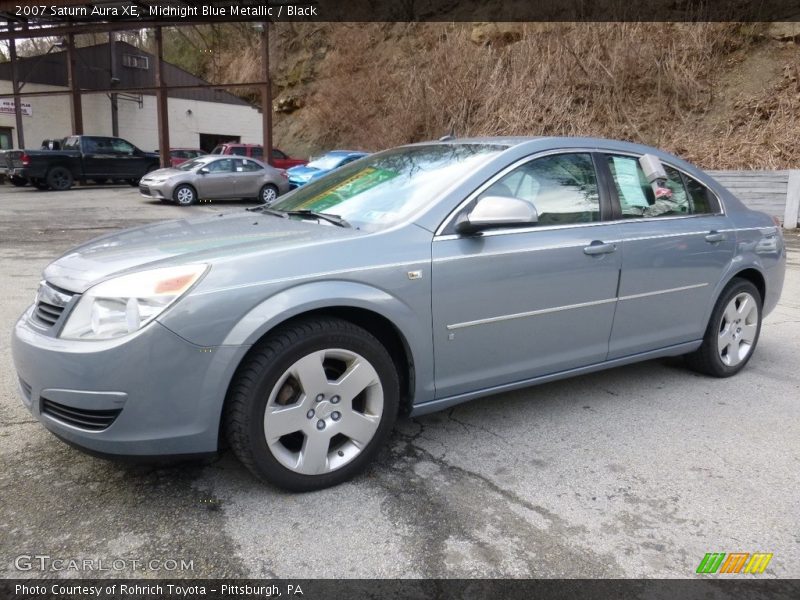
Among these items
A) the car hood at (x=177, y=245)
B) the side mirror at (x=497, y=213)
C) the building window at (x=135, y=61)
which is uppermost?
the building window at (x=135, y=61)

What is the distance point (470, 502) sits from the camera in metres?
2.81

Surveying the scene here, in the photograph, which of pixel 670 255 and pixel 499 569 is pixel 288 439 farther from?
pixel 670 255

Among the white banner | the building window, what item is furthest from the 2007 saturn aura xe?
the building window

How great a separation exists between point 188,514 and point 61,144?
2409 cm

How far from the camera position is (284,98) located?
35219 millimetres

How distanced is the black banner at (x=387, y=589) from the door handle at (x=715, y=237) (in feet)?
7.80

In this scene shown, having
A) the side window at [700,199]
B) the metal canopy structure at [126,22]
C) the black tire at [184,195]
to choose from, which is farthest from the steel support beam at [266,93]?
the side window at [700,199]

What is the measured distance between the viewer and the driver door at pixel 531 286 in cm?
311

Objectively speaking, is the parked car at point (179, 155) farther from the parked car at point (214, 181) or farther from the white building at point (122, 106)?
the parked car at point (214, 181)

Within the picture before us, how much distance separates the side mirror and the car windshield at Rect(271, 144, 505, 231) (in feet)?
0.85

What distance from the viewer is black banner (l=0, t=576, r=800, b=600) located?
2193 mm

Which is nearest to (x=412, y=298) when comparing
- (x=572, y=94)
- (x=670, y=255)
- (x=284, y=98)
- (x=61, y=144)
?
(x=670, y=255)

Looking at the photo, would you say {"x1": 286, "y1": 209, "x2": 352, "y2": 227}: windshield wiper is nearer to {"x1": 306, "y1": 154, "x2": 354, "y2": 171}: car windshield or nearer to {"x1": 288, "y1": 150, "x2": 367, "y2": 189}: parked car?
{"x1": 288, "y1": 150, "x2": 367, "y2": 189}: parked car

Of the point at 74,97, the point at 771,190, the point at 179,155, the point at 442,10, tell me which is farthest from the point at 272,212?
the point at 442,10
